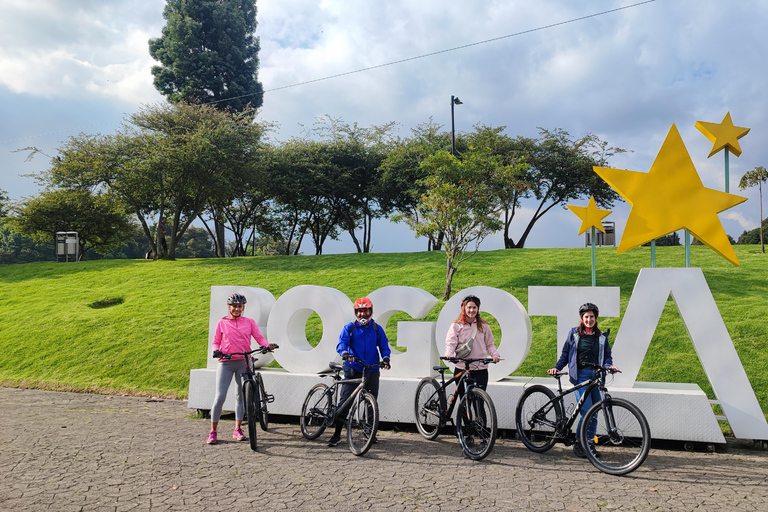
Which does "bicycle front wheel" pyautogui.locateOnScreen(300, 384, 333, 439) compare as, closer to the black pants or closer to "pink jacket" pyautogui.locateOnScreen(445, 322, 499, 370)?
the black pants

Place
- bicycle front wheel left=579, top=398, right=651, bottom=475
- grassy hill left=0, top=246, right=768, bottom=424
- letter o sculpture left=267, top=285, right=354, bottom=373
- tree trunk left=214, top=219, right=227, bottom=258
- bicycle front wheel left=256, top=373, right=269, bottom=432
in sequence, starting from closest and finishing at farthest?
bicycle front wheel left=579, top=398, right=651, bottom=475, bicycle front wheel left=256, top=373, right=269, bottom=432, letter o sculpture left=267, top=285, right=354, bottom=373, grassy hill left=0, top=246, right=768, bottom=424, tree trunk left=214, top=219, right=227, bottom=258

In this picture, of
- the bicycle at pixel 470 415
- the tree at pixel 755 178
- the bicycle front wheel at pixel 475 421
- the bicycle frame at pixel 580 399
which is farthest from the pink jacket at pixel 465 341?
the tree at pixel 755 178

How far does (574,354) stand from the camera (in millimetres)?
6562

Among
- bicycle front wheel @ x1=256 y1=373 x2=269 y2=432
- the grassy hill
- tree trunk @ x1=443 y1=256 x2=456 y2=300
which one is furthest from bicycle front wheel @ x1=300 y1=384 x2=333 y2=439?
tree trunk @ x1=443 y1=256 x2=456 y2=300

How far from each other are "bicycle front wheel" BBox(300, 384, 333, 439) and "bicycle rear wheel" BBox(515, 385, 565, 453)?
234cm

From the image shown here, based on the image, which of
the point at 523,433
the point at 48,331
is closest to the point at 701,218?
the point at 523,433

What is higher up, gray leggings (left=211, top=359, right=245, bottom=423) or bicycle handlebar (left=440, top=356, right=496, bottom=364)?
bicycle handlebar (left=440, top=356, right=496, bottom=364)

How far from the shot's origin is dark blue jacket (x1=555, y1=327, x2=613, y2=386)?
641 cm

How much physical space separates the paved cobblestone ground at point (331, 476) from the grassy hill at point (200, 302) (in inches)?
161

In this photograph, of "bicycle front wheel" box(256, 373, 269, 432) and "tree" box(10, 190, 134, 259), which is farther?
"tree" box(10, 190, 134, 259)

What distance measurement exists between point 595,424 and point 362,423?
255cm

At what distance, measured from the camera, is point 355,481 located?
563cm

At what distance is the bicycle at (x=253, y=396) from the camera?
274 inches

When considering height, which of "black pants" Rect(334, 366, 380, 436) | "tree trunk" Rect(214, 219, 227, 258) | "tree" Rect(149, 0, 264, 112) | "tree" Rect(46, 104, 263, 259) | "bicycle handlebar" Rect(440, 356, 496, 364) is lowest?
"black pants" Rect(334, 366, 380, 436)
